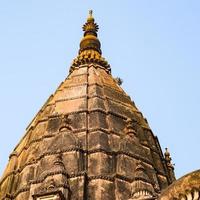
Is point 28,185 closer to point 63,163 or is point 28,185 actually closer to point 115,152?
point 63,163

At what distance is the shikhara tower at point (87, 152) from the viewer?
80.9ft

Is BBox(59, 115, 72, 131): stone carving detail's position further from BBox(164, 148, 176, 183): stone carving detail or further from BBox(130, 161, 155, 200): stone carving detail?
BBox(164, 148, 176, 183): stone carving detail

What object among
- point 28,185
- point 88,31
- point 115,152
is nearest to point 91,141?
point 115,152

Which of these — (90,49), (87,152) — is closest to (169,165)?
(87,152)

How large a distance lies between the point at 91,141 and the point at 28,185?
8.91 feet

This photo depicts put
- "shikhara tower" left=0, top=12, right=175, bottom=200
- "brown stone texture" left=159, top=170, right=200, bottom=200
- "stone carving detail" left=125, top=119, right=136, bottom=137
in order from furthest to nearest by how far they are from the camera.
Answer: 1. "stone carving detail" left=125, top=119, right=136, bottom=137
2. "shikhara tower" left=0, top=12, right=175, bottom=200
3. "brown stone texture" left=159, top=170, right=200, bottom=200

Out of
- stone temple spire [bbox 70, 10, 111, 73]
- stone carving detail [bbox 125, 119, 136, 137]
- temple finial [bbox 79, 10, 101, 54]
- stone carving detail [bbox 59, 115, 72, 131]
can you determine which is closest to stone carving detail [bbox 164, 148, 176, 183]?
stone carving detail [bbox 125, 119, 136, 137]

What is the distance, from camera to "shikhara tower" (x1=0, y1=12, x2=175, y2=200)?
24.7 metres

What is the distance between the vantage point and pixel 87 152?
26438mm

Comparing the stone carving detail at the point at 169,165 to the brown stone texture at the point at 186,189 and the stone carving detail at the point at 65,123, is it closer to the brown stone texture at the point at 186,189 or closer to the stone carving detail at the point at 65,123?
the stone carving detail at the point at 65,123

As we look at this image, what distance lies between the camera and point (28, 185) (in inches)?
1019

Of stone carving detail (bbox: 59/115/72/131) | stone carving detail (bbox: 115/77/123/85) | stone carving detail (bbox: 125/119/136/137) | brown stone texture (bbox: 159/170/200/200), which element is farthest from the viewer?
stone carving detail (bbox: 115/77/123/85)

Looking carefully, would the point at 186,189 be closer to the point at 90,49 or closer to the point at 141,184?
the point at 141,184

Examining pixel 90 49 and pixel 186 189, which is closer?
pixel 186 189
